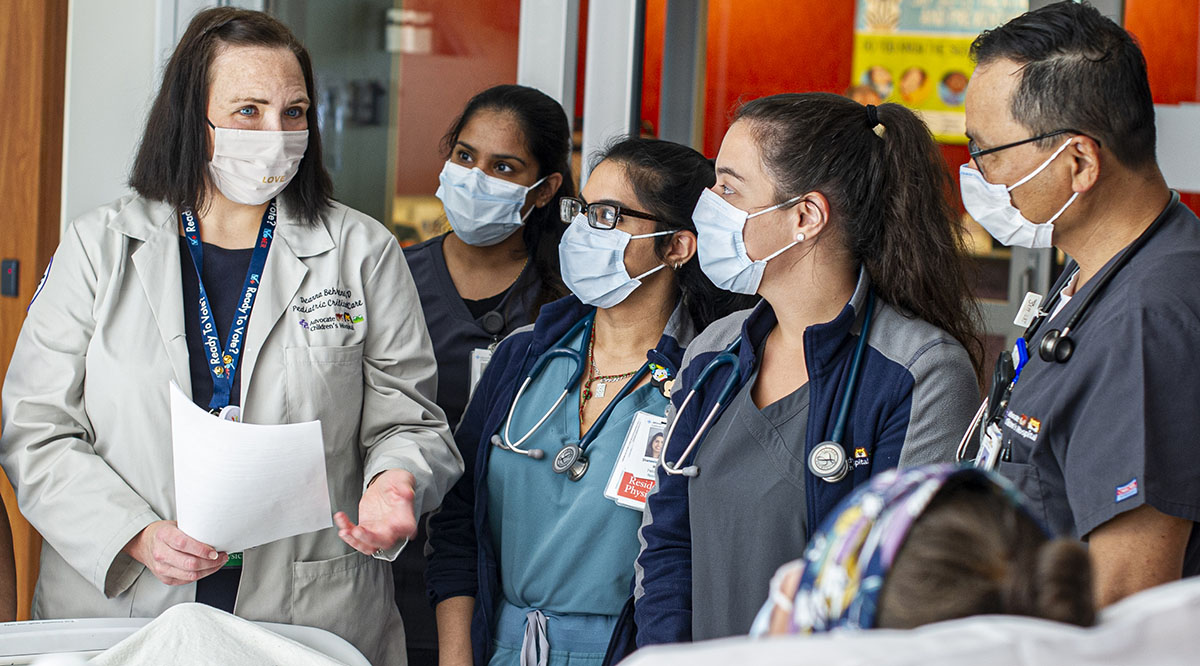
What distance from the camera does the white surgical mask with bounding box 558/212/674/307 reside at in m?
2.16

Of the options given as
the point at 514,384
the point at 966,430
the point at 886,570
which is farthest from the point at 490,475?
the point at 886,570

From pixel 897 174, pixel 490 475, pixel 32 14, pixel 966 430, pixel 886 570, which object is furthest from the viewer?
pixel 32 14

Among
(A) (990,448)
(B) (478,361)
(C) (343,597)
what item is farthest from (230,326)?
(A) (990,448)

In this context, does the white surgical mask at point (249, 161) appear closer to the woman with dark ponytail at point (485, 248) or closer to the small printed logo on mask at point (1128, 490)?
the woman with dark ponytail at point (485, 248)

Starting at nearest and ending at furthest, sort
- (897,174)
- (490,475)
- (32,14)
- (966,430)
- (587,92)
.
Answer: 1. (966,430)
2. (897,174)
3. (490,475)
4. (32,14)
5. (587,92)

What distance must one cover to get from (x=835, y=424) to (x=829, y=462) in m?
0.07

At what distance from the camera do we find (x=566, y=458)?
202cm

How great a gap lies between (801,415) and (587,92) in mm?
1846

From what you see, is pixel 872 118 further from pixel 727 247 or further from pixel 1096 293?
pixel 1096 293

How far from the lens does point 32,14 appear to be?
10.2 ft

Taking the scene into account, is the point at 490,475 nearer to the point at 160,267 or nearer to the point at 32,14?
the point at 160,267

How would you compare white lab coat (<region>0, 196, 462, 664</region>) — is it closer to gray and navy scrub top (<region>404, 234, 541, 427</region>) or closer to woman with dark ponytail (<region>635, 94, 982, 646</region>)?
woman with dark ponytail (<region>635, 94, 982, 646</region>)

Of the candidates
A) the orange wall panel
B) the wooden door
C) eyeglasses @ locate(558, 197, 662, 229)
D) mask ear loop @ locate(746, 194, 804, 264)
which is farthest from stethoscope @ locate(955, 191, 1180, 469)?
the wooden door

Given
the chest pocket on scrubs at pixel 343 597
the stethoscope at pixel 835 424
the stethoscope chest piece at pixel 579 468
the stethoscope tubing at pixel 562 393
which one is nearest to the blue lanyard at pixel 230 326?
the chest pocket on scrubs at pixel 343 597
